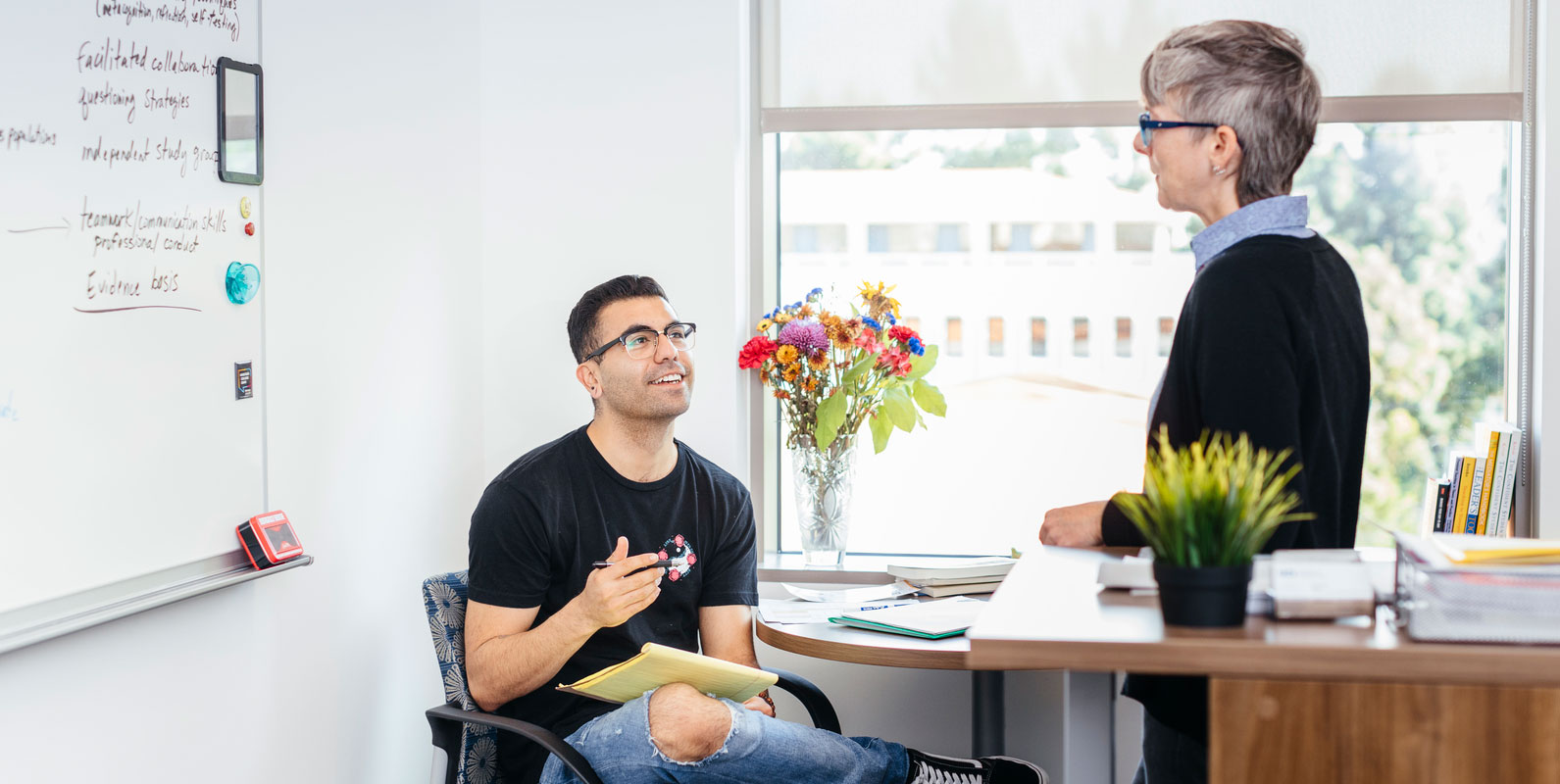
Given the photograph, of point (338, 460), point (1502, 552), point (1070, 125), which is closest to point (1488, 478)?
point (1070, 125)

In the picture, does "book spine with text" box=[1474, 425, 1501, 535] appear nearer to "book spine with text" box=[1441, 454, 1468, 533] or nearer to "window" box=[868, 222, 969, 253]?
"book spine with text" box=[1441, 454, 1468, 533]

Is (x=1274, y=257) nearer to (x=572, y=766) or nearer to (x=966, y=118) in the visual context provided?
(x=572, y=766)

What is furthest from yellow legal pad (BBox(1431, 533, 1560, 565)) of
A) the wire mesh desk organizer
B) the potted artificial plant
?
the potted artificial plant

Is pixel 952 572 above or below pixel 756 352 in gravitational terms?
below

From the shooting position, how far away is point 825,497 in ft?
9.57

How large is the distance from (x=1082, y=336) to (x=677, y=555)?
1321mm

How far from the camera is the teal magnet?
6.34 ft

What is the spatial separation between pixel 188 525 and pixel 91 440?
25cm

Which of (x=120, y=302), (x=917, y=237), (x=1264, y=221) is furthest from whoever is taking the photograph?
(x=917, y=237)

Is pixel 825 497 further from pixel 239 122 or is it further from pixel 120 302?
pixel 120 302

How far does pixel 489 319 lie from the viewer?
298cm

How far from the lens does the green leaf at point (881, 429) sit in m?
2.90

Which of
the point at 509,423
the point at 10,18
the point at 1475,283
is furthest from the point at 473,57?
the point at 1475,283

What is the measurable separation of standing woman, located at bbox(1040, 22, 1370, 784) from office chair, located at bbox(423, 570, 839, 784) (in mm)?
1100
